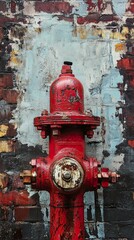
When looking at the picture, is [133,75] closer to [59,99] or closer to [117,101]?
[117,101]

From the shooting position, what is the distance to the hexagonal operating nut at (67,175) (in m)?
1.49

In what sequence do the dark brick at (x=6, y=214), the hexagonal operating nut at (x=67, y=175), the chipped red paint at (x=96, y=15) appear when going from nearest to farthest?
the hexagonal operating nut at (x=67, y=175), the dark brick at (x=6, y=214), the chipped red paint at (x=96, y=15)

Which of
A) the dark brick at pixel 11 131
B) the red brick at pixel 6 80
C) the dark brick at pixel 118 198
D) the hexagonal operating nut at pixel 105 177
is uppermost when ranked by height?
the red brick at pixel 6 80

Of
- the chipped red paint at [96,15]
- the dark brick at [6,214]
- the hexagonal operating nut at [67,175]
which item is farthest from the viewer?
the chipped red paint at [96,15]

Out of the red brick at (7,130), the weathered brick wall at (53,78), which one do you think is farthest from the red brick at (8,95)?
the red brick at (7,130)

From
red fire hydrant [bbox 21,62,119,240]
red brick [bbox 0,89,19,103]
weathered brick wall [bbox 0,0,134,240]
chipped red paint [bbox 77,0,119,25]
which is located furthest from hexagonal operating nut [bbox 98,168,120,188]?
chipped red paint [bbox 77,0,119,25]

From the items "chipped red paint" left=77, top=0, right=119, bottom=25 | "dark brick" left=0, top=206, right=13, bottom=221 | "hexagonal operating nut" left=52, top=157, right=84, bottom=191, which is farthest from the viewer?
"chipped red paint" left=77, top=0, right=119, bottom=25

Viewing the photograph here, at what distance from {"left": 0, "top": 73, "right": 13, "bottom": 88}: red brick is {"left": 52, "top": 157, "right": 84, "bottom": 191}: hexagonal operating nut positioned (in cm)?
65

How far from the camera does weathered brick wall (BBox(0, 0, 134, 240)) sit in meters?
1.97

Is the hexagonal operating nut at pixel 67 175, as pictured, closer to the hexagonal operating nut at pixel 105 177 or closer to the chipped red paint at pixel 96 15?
the hexagonal operating nut at pixel 105 177

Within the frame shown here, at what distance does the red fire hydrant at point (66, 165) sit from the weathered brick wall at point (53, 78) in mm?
386

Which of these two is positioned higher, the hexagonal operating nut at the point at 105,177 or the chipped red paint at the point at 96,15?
the chipped red paint at the point at 96,15

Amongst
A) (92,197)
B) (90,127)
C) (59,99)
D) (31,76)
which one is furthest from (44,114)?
Result: (92,197)

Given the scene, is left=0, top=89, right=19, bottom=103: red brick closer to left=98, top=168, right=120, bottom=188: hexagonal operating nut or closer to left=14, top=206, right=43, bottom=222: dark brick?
left=14, top=206, right=43, bottom=222: dark brick
